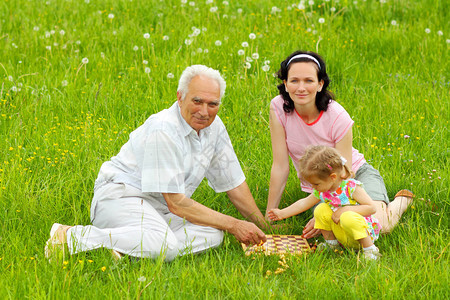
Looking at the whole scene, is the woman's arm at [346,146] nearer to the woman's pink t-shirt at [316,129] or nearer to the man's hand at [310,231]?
the woman's pink t-shirt at [316,129]

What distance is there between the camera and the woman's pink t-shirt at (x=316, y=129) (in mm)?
4797

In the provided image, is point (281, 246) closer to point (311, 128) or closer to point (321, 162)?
point (321, 162)

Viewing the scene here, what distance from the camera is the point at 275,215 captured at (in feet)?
15.0

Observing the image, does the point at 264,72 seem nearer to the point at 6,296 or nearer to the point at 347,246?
the point at 347,246

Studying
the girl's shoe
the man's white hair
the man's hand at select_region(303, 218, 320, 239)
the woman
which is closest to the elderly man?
the man's white hair

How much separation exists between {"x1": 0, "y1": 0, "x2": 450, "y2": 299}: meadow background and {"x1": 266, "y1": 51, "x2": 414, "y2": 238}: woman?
230 millimetres

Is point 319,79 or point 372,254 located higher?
point 319,79

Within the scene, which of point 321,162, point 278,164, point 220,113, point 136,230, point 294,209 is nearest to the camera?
point 321,162

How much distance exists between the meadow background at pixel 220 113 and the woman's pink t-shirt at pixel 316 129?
1.37 ft

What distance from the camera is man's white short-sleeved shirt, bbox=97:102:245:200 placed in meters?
4.28

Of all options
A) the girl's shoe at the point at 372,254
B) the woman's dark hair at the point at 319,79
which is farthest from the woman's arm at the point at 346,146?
the girl's shoe at the point at 372,254

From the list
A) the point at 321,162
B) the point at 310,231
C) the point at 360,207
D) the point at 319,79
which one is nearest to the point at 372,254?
the point at 360,207

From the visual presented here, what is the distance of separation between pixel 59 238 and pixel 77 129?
6.24ft

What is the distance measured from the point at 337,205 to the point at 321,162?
41 cm
